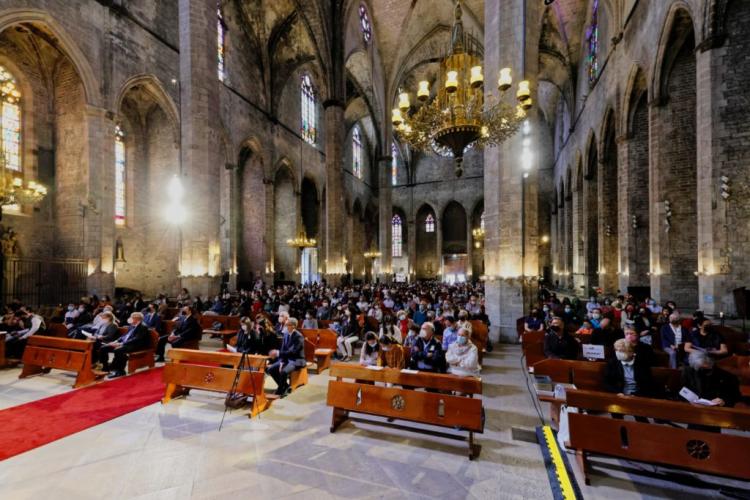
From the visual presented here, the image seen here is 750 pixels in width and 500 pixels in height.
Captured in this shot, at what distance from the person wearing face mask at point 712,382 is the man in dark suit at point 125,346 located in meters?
8.12

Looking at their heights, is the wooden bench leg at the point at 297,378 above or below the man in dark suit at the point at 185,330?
below

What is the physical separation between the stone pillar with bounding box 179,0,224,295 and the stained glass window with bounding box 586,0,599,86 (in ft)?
57.5

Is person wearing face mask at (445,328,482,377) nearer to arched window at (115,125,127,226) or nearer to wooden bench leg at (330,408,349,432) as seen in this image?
wooden bench leg at (330,408,349,432)

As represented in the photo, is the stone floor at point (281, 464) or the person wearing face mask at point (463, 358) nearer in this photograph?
the stone floor at point (281, 464)

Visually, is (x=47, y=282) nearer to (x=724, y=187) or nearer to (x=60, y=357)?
(x=60, y=357)

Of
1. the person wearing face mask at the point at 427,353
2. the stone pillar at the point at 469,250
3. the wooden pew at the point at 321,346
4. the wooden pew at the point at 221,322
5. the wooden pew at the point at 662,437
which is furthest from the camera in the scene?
the stone pillar at the point at 469,250

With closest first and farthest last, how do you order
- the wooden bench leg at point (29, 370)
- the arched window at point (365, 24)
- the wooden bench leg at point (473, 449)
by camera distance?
the wooden bench leg at point (473, 449)
the wooden bench leg at point (29, 370)
the arched window at point (365, 24)

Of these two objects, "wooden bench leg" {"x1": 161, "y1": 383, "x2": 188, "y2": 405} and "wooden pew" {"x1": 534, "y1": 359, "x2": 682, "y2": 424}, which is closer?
"wooden pew" {"x1": 534, "y1": 359, "x2": 682, "y2": 424}

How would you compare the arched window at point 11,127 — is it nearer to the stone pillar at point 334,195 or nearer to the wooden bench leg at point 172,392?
the stone pillar at point 334,195

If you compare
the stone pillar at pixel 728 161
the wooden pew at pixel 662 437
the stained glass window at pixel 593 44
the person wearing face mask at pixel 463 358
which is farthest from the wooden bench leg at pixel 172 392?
the stained glass window at pixel 593 44

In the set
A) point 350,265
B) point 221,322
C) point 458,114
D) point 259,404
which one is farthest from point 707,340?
point 350,265

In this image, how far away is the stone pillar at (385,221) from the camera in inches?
985

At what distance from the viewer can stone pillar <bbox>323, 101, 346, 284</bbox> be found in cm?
1894

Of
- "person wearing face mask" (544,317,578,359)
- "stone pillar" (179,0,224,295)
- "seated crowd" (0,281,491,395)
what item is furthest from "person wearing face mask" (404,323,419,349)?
"stone pillar" (179,0,224,295)
